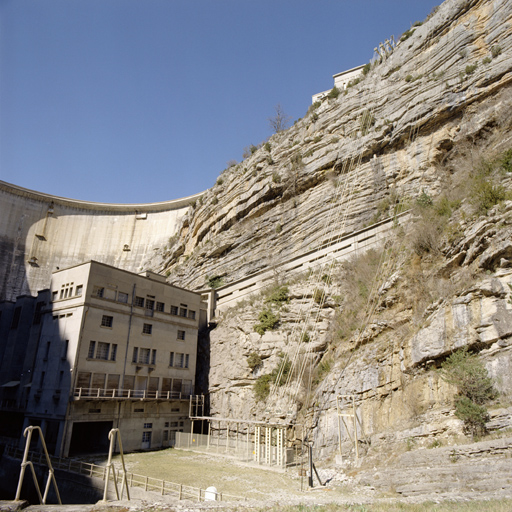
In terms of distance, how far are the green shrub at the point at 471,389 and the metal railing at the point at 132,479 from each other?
323 inches

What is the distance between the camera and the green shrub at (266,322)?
29.2 m

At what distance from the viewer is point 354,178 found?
3344cm

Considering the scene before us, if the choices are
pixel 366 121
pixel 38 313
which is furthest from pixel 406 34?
pixel 38 313

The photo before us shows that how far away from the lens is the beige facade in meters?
26.4

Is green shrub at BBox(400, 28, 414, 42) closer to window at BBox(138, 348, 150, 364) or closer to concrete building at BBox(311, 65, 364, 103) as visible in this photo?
concrete building at BBox(311, 65, 364, 103)

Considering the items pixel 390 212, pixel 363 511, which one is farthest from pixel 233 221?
pixel 363 511

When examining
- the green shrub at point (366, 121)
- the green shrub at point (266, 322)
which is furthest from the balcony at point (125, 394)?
the green shrub at point (366, 121)

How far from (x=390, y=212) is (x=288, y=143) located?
16397 millimetres

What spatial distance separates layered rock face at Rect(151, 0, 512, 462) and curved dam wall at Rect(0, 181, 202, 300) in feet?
47.2

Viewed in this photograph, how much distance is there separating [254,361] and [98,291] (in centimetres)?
1225

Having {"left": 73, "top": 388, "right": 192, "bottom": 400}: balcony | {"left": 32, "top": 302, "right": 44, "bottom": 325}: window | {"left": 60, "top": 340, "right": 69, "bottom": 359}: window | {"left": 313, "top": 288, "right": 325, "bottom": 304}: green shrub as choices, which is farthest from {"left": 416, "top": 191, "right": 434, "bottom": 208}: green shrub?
{"left": 32, "top": 302, "right": 44, "bottom": 325}: window

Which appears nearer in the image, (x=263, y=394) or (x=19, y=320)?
(x=263, y=394)

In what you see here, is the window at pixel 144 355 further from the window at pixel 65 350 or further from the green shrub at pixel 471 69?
the green shrub at pixel 471 69

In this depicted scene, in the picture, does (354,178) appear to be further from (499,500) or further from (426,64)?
(499,500)
